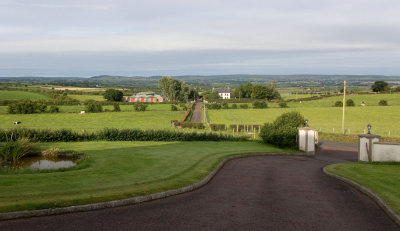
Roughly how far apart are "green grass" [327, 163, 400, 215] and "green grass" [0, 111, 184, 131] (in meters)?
38.4

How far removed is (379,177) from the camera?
14508mm

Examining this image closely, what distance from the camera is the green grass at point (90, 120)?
55.4 meters

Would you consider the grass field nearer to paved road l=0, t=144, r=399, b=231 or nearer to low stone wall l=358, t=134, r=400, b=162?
low stone wall l=358, t=134, r=400, b=162

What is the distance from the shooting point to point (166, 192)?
11.7 metres

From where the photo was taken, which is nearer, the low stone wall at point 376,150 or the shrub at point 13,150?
the shrub at point 13,150

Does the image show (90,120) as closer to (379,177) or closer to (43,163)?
(43,163)

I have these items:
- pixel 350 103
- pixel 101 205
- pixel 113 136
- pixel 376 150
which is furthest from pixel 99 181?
pixel 350 103

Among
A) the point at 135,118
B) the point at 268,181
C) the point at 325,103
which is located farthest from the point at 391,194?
the point at 325,103

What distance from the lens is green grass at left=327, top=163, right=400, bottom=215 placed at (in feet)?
37.8

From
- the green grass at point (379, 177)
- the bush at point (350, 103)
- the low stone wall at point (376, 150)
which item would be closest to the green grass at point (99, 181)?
the green grass at point (379, 177)

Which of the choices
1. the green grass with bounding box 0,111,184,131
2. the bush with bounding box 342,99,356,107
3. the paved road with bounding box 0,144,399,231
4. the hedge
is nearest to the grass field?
the bush with bounding box 342,99,356,107

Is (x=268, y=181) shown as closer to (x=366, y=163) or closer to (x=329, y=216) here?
(x=329, y=216)

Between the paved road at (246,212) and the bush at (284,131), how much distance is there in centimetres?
1438

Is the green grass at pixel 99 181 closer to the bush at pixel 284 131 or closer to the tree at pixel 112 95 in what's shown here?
the bush at pixel 284 131
